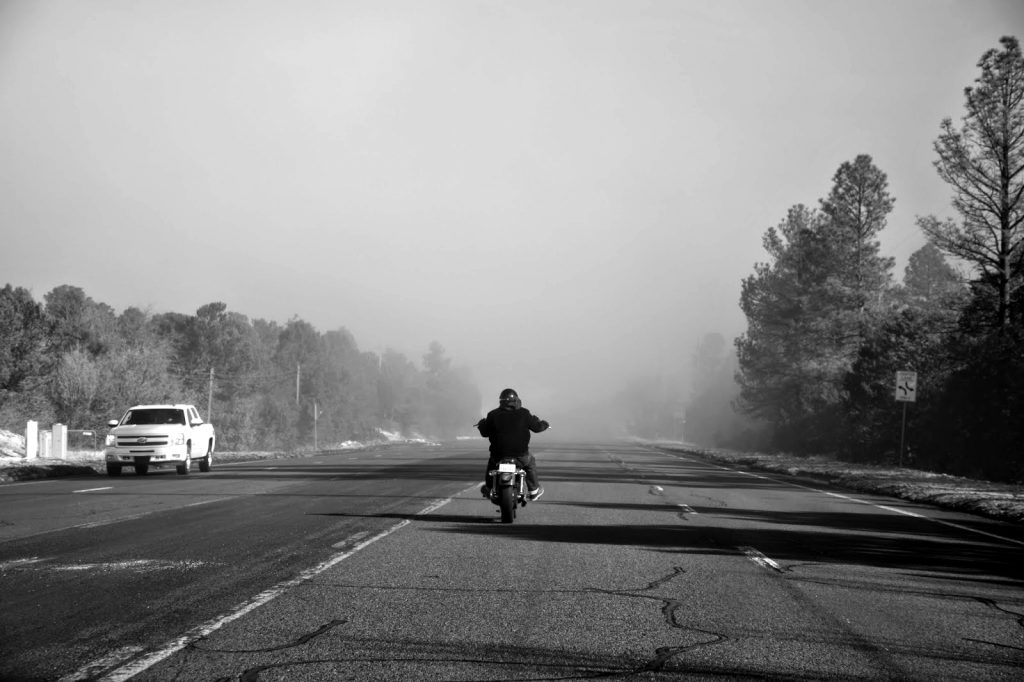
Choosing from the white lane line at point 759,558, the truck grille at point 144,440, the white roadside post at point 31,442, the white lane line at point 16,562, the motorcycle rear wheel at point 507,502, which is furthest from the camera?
the white roadside post at point 31,442

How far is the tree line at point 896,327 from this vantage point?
129 feet

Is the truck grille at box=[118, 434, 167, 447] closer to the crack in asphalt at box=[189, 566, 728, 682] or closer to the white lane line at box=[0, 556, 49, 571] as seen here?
the white lane line at box=[0, 556, 49, 571]

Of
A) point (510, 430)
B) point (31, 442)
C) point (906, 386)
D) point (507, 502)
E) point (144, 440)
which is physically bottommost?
point (507, 502)

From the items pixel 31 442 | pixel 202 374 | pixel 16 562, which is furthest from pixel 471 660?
pixel 202 374

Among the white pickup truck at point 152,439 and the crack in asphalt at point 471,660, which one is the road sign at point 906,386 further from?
the crack in asphalt at point 471,660

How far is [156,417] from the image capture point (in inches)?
1155

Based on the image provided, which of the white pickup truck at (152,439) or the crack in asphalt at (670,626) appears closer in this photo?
the crack in asphalt at (670,626)

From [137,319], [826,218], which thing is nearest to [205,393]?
[137,319]

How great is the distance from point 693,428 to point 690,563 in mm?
118858

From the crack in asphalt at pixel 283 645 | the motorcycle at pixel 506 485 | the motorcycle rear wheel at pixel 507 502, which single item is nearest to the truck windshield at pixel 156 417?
the motorcycle at pixel 506 485

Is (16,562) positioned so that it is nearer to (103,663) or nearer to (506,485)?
(103,663)

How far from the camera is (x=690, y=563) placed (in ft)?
34.5

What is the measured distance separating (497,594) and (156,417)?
23438mm

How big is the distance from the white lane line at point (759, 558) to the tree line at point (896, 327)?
3039 centimetres
